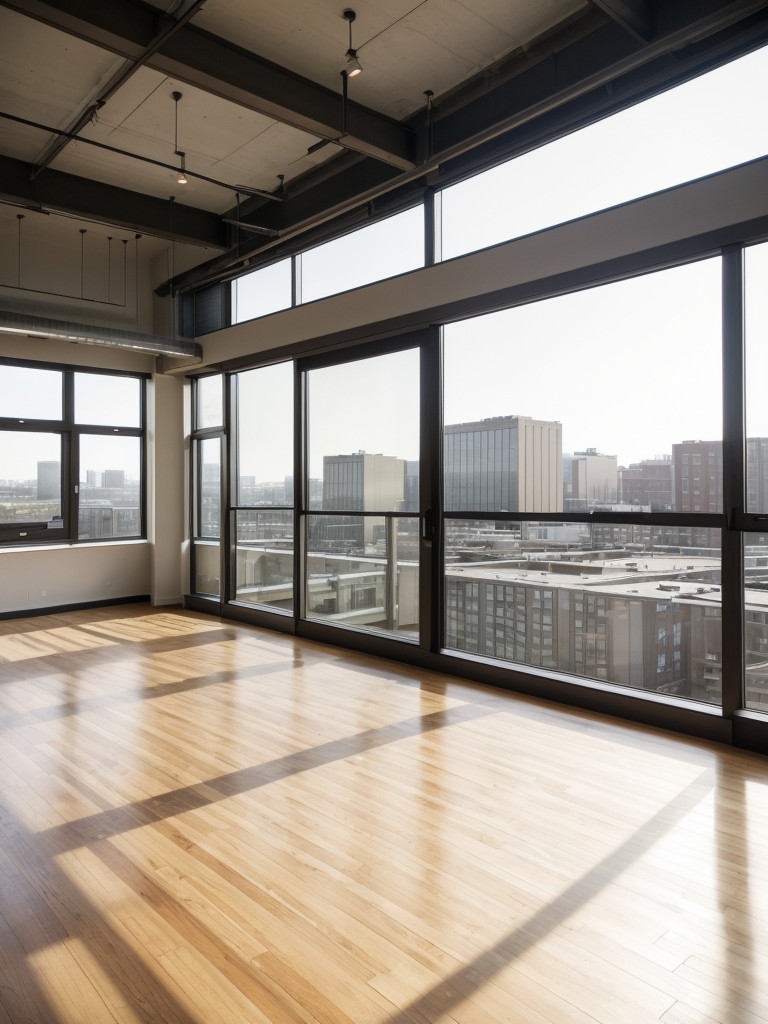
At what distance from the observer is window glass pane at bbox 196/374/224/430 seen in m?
8.14

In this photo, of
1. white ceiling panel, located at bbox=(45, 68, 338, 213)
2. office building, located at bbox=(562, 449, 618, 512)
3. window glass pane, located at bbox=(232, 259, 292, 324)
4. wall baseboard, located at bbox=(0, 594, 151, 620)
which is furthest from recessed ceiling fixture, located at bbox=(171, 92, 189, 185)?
wall baseboard, located at bbox=(0, 594, 151, 620)

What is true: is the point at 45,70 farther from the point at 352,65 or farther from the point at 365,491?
the point at 365,491

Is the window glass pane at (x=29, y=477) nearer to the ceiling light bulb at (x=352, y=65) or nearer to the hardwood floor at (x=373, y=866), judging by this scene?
the hardwood floor at (x=373, y=866)

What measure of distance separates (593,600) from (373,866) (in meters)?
2.46

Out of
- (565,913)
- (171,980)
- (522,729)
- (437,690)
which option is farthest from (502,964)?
(437,690)

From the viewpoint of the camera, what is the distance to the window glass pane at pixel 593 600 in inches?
158

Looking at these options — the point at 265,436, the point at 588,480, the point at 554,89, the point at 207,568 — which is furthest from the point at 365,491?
the point at 554,89

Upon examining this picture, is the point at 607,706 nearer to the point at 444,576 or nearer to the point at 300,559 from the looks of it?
the point at 444,576

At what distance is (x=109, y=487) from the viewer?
8.55 metres

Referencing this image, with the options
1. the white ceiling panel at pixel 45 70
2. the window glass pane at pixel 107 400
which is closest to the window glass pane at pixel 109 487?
the window glass pane at pixel 107 400

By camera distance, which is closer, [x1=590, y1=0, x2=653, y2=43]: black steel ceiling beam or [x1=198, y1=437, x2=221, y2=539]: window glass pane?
[x1=590, y1=0, x2=653, y2=43]: black steel ceiling beam

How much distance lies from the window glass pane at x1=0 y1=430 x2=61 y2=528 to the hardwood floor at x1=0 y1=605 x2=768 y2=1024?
3859 mm

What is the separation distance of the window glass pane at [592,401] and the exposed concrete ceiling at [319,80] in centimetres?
117

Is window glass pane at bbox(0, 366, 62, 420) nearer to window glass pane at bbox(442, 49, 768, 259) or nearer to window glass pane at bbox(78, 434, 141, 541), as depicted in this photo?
window glass pane at bbox(78, 434, 141, 541)
